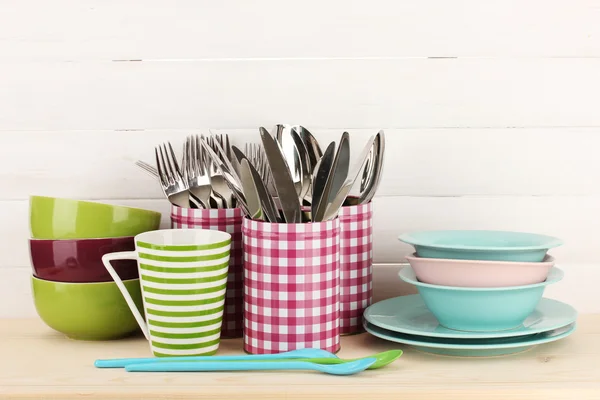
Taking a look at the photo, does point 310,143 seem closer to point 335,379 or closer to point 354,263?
point 354,263

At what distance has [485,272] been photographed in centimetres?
83

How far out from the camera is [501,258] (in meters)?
0.85

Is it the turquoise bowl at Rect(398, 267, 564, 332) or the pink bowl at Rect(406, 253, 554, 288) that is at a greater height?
the pink bowl at Rect(406, 253, 554, 288)

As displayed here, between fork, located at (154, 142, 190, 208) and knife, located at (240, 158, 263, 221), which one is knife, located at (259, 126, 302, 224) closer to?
knife, located at (240, 158, 263, 221)

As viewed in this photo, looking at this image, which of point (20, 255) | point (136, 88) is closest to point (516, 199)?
point (136, 88)

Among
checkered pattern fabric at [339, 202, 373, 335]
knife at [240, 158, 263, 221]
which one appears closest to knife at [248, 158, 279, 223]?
knife at [240, 158, 263, 221]

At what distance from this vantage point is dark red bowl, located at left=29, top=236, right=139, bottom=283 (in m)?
0.90

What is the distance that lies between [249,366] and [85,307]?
261 millimetres

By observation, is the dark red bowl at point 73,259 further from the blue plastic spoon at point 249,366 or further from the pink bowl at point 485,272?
the pink bowl at point 485,272

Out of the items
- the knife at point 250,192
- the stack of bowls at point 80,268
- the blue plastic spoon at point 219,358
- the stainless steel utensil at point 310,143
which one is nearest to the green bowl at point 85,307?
the stack of bowls at point 80,268

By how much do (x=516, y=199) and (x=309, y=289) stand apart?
0.44 metres

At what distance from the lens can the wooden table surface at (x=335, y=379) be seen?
2.39 ft

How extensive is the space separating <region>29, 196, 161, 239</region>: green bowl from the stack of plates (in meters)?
0.37

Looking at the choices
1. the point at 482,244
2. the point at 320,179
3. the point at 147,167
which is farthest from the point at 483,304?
the point at 147,167
